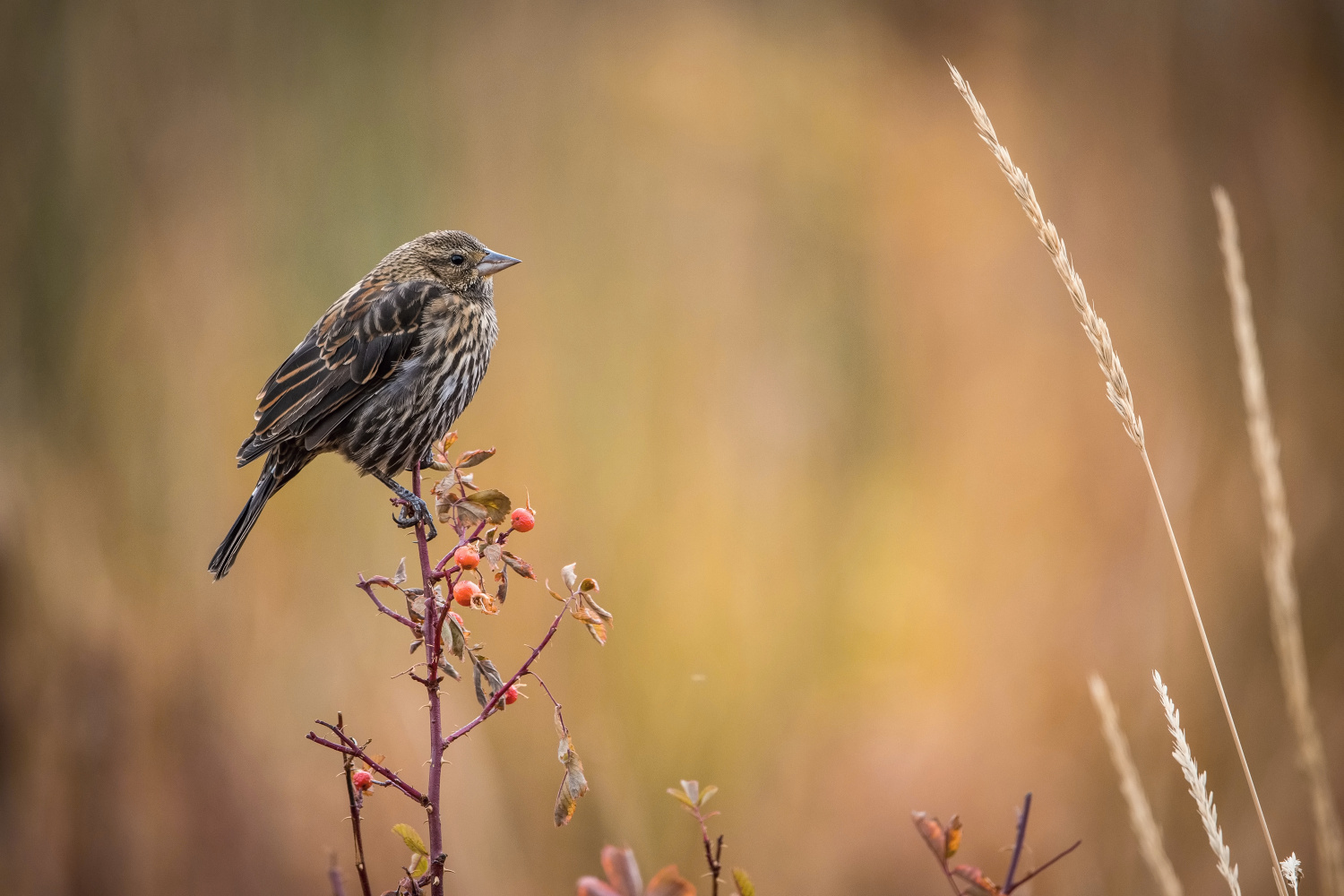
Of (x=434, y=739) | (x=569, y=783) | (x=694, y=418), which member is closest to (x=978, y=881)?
(x=569, y=783)

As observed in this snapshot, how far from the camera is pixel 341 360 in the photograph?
6.15 feet

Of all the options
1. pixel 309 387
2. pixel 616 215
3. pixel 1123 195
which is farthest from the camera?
pixel 616 215

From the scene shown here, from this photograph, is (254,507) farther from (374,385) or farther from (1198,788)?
(1198,788)

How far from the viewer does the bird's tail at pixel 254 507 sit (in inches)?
66.1

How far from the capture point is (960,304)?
3070mm

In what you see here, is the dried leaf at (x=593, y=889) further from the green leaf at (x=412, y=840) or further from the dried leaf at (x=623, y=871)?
the green leaf at (x=412, y=840)

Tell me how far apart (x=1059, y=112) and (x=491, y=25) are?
1940 millimetres

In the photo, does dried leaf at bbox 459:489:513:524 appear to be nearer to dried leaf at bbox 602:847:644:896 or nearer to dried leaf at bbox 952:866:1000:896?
dried leaf at bbox 602:847:644:896

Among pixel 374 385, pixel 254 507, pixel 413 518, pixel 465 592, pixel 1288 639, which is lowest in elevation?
pixel 1288 639

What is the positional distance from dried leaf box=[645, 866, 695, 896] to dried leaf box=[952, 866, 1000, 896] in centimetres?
24

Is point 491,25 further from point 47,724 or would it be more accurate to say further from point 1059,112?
point 47,724

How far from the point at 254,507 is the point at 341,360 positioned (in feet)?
1.13

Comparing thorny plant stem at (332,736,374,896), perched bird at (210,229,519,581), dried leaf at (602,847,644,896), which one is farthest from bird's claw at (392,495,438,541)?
dried leaf at (602,847,644,896)

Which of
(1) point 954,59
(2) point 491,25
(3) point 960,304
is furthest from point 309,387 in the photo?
(1) point 954,59
